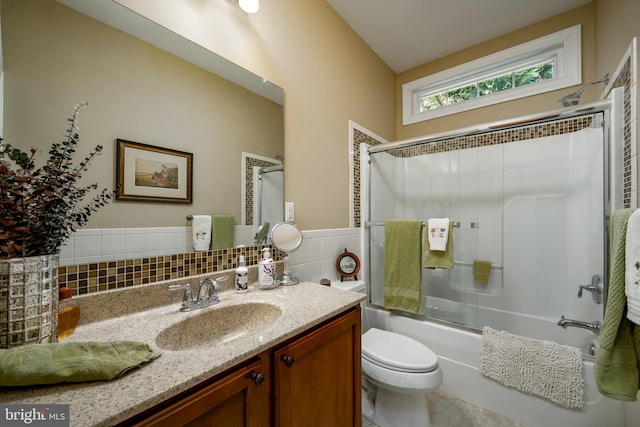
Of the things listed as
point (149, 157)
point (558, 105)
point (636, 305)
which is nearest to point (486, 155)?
point (558, 105)

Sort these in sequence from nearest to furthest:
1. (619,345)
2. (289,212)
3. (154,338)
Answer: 1. (154,338)
2. (619,345)
3. (289,212)

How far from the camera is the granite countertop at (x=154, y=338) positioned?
465 mm

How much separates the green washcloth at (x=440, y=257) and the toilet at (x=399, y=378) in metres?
0.53

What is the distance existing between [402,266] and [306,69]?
1512mm

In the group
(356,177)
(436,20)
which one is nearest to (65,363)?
(356,177)

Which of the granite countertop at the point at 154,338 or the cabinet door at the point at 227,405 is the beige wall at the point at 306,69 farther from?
the cabinet door at the point at 227,405

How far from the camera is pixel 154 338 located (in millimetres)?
756

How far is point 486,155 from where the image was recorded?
2.03 m

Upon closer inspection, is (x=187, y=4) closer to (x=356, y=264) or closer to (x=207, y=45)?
(x=207, y=45)

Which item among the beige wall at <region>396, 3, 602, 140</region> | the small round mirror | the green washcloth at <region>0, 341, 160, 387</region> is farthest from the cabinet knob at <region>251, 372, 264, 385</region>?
the beige wall at <region>396, 3, 602, 140</region>

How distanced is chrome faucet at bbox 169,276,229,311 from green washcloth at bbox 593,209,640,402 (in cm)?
144

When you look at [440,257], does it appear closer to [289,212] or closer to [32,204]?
[289,212]

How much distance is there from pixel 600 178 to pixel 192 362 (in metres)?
2.21

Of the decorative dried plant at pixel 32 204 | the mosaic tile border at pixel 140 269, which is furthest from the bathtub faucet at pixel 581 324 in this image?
the decorative dried plant at pixel 32 204
